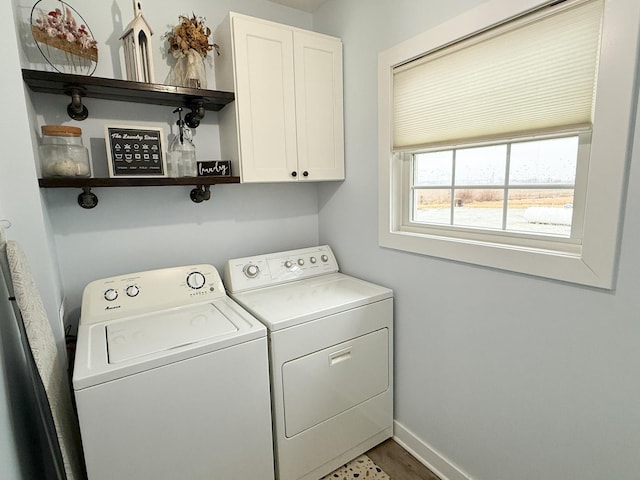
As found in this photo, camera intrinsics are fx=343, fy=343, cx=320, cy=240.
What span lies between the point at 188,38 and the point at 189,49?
0.15ft

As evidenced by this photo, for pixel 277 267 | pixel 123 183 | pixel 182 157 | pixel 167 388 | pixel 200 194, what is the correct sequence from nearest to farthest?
pixel 167 388
pixel 123 183
pixel 182 157
pixel 200 194
pixel 277 267

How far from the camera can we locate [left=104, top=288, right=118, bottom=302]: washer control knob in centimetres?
158

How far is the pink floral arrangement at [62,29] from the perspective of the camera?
135 centimetres

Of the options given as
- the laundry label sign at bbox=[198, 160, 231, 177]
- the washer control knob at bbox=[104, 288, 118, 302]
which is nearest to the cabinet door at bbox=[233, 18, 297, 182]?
the laundry label sign at bbox=[198, 160, 231, 177]

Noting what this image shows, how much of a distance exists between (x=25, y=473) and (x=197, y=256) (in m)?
1.13

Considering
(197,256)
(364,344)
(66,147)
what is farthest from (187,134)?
(364,344)

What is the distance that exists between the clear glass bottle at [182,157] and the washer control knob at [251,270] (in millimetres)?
575

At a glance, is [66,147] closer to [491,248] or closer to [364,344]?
[364,344]

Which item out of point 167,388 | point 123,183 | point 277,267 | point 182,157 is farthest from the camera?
point 277,267

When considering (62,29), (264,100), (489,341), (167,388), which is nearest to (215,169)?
(264,100)

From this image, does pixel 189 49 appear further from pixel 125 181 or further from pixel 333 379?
pixel 333 379

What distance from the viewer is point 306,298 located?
1777 mm

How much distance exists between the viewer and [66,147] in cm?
144

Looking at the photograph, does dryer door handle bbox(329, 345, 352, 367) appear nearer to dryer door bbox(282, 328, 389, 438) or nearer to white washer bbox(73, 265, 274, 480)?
dryer door bbox(282, 328, 389, 438)
